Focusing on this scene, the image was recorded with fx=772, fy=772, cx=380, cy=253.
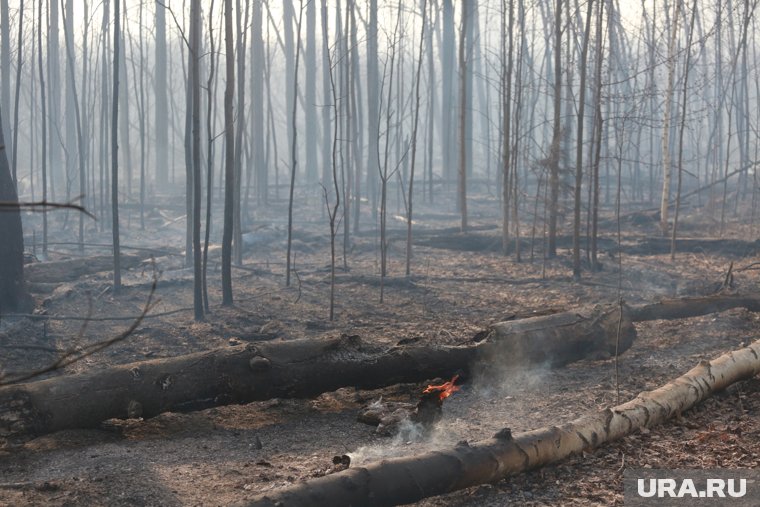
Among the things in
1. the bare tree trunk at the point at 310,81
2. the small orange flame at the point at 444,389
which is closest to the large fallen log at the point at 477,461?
the small orange flame at the point at 444,389

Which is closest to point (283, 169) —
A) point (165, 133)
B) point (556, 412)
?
point (165, 133)

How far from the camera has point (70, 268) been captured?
1277 cm

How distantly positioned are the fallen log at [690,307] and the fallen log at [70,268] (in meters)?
8.74

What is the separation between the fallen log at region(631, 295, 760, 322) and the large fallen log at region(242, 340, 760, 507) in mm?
2270

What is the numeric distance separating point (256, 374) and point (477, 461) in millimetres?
2036

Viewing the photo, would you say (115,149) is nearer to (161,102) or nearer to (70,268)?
(70,268)

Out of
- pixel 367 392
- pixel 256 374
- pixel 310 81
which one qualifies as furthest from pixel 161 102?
pixel 256 374

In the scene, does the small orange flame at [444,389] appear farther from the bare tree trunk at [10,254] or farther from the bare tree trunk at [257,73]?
the bare tree trunk at [257,73]

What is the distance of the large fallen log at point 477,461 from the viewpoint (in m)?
3.64

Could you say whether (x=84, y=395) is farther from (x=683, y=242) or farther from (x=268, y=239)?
(x=268, y=239)

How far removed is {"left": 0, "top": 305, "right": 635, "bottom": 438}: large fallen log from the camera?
4.99 m

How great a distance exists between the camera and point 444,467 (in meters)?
3.94
